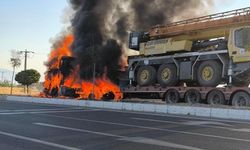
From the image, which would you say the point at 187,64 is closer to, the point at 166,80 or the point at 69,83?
the point at 166,80

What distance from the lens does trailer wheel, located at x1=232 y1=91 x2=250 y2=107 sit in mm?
18828

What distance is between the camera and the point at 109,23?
30.3 metres

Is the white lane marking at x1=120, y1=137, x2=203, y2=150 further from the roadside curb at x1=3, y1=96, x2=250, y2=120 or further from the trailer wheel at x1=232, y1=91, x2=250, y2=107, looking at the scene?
the trailer wheel at x1=232, y1=91, x2=250, y2=107

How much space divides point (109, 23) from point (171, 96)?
389 inches

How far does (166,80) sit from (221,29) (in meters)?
4.30

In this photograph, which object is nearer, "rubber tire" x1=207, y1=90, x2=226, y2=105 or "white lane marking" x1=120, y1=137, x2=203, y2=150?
"white lane marking" x1=120, y1=137, x2=203, y2=150

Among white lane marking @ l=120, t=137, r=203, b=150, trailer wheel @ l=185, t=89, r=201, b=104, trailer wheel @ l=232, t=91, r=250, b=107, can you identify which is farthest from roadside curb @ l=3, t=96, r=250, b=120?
white lane marking @ l=120, t=137, r=203, b=150

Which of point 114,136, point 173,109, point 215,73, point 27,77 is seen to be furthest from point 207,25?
point 27,77

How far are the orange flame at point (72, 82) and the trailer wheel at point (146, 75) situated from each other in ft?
7.02

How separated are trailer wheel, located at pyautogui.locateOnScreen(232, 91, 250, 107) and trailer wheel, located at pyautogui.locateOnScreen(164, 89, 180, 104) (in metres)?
3.59

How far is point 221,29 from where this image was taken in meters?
20.9

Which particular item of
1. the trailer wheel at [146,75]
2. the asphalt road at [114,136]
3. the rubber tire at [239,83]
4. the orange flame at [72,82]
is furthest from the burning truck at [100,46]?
the asphalt road at [114,136]

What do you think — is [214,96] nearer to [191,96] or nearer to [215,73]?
[215,73]

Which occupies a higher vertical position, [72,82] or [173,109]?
[72,82]
